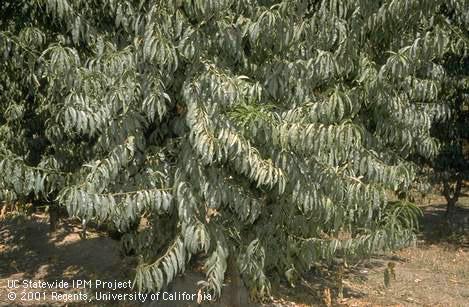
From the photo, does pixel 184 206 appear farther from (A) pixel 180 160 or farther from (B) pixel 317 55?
(B) pixel 317 55

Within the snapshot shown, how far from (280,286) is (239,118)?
492 centimetres

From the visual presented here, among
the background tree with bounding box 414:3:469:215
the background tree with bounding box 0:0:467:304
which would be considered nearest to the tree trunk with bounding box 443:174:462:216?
the background tree with bounding box 414:3:469:215

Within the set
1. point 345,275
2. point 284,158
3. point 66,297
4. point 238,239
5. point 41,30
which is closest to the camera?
point 284,158

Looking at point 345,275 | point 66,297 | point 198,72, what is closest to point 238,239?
point 198,72

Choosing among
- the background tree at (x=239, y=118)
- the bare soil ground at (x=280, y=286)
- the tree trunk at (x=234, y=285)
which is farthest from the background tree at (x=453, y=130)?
the tree trunk at (x=234, y=285)

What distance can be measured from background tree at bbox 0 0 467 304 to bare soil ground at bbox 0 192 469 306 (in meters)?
2.28

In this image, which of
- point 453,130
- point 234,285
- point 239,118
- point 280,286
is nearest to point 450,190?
point 453,130

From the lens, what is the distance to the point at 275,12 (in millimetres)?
3898

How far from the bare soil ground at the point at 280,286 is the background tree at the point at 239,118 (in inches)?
89.9

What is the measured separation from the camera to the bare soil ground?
7.79 metres

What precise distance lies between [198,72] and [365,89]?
1307 millimetres

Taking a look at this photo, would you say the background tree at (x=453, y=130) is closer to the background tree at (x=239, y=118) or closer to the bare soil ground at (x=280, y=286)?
the bare soil ground at (x=280, y=286)

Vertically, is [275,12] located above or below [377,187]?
above

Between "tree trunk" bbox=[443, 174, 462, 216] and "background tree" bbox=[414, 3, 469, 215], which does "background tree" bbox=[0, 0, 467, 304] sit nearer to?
"background tree" bbox=[414, 3, 469, 215]
